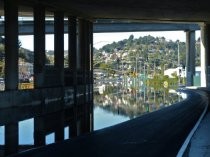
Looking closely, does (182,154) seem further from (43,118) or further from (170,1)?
(170,1)

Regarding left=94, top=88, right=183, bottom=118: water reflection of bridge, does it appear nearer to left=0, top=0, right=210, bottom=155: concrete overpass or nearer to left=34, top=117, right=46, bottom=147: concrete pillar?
left=0, top=0, right=210, bottom=155: concrete overpass

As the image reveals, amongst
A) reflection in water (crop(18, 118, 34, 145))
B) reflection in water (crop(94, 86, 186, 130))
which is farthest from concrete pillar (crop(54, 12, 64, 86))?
reflection in water (crop(18, 118, 34, 145))

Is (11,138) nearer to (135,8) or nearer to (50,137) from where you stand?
(50,137)

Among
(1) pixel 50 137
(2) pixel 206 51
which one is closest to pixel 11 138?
(1) pixel 50 137

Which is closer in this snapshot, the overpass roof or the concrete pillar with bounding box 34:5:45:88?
the concrete pillar with bounding box 34:5:45:88

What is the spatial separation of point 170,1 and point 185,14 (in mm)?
13679

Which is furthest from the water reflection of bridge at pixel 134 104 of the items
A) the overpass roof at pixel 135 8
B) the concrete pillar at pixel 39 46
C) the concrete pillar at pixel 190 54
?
the concrete pillar at pixel 190 54

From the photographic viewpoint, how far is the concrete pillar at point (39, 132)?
25.5 meters

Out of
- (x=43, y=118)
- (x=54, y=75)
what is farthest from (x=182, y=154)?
(x=54, y=75)

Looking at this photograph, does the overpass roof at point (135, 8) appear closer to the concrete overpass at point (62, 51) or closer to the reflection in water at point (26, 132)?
the concrete overpass at point (62, 51)

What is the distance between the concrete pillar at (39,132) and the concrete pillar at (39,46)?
7138 mm

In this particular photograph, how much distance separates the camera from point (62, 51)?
54781 millimetres

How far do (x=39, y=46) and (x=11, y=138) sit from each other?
21.1 meters

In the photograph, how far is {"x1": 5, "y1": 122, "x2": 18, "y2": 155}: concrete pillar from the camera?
73.7 ft
